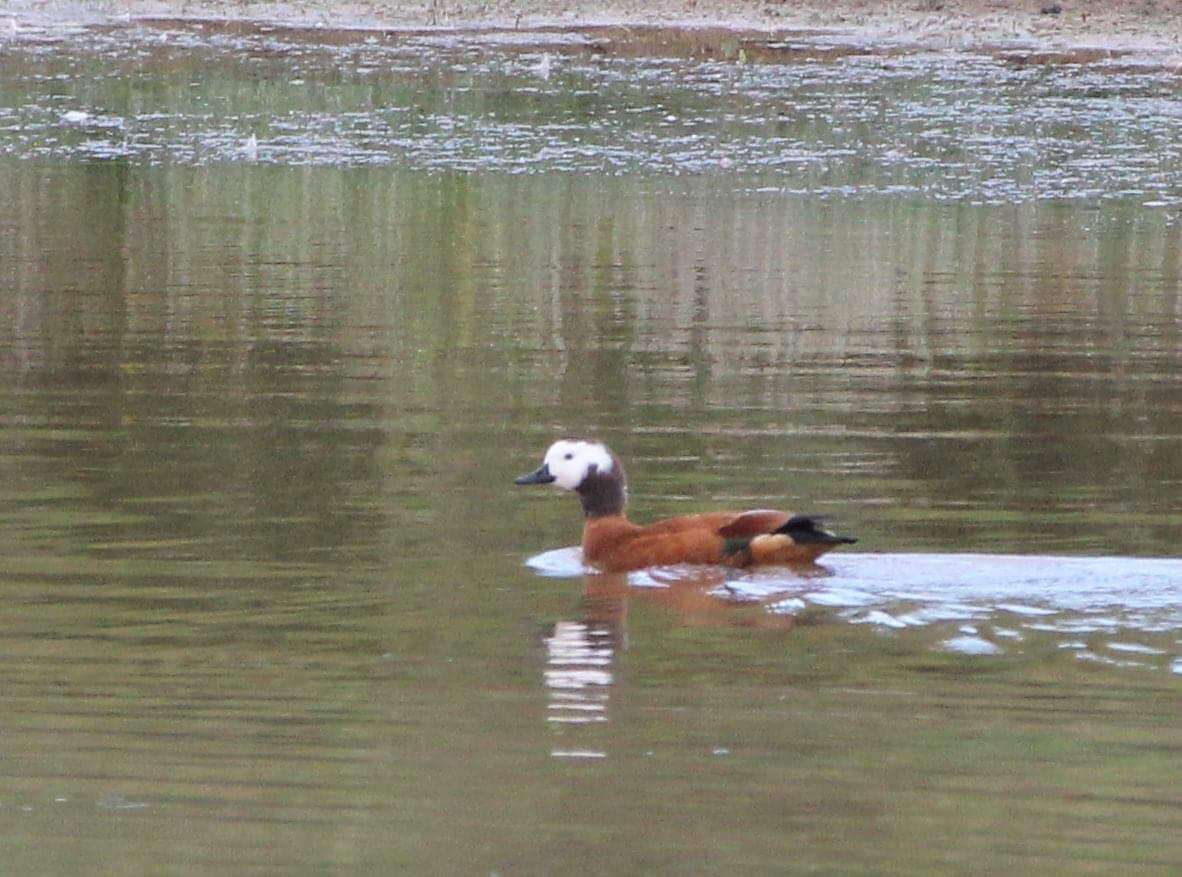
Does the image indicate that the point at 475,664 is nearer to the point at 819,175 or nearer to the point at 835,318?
the point at 835,318

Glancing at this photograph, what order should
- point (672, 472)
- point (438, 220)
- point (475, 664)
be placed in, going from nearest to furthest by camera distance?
point (475, 664) < point (672, 472) < point (438, 220)

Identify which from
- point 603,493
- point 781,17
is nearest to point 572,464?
point 603,493

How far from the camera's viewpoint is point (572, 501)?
1067cm

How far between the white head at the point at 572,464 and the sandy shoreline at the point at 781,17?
19395mm

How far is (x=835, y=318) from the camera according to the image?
14695 millimetres

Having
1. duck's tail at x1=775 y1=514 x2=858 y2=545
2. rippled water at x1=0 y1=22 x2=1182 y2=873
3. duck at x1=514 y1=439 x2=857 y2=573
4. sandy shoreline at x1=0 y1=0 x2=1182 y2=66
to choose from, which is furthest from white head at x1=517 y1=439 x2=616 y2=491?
sandy shoreline at x1=0 y1=0 x2=1182 y2=66

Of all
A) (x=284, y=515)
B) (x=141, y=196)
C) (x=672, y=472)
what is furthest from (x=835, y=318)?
(x=141, y=196)

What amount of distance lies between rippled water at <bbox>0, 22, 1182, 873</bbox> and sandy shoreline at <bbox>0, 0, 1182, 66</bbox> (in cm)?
458

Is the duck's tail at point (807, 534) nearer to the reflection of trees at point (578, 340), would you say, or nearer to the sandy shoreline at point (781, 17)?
the reflection of trees at point (578, 340)

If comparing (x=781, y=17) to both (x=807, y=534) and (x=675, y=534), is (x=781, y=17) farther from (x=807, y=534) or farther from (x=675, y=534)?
(x=807, y=534)

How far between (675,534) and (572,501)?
1822 mm

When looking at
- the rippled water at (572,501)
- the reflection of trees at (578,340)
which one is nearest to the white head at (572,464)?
the rippled water at (572,501)

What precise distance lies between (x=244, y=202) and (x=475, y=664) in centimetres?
1293

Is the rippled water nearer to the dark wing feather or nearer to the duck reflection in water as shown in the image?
the duck reflection in water
